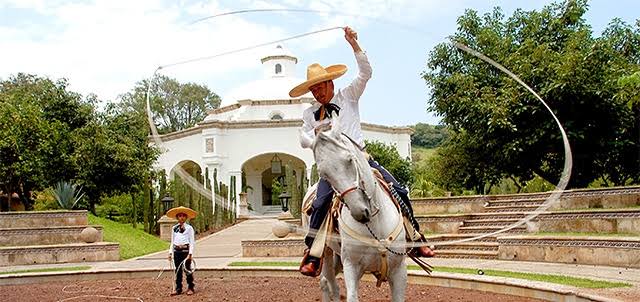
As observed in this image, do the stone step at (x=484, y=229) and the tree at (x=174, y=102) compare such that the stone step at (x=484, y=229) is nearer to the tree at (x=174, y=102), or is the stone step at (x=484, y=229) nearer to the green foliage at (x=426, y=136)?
the tree at (x=174, y=102)

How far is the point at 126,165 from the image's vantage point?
25.9m

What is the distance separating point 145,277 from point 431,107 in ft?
38.7

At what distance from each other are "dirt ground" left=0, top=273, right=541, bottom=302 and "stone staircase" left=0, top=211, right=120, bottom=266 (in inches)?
185

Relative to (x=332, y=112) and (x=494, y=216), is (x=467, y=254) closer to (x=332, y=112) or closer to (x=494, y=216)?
(x=494, y=216)

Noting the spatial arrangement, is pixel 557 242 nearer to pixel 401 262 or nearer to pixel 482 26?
pixel 401 262

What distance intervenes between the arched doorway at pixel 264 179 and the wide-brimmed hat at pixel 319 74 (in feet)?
110

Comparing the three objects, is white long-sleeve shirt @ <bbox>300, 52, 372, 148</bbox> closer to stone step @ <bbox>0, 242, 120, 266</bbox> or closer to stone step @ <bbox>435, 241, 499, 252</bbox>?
stone step @ <bbox>435, 241, 499, 252</bbox>

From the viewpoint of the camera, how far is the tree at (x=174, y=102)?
55625mm

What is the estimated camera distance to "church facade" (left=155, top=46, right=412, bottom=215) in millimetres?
40938

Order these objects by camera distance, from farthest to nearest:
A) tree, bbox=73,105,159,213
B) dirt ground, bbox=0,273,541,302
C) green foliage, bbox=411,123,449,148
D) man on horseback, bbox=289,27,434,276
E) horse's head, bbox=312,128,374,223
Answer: green foliage, bbox=411,123,449,148 < tree, bbox=73,105,159,213 < dirt ground, bbox=0,273,541,302 < man on horseback, bbox=289,27,434,276 < horse's head, bbox=312,128,374,223

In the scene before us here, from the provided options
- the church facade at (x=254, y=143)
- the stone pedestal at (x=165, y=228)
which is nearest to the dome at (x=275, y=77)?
the church facade at (x=254, y=143)

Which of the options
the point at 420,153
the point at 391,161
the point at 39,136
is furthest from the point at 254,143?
the point at 420,153

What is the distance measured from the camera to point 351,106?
6.55 metres

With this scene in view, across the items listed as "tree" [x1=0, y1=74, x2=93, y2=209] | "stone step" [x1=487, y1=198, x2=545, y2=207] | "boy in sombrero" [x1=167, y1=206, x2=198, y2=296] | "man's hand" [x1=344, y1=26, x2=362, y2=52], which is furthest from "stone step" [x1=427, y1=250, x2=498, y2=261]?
"tree" [x1=0, y1=74, x2=93, y2=209]
